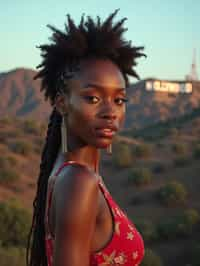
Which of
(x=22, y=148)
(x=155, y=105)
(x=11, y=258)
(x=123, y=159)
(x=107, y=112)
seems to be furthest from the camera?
(x=155, y=105)

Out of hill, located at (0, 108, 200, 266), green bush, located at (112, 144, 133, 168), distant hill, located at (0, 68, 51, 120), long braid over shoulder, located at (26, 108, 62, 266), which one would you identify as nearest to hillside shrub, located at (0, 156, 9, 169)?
hill, located at (0, 108, 200, 266)

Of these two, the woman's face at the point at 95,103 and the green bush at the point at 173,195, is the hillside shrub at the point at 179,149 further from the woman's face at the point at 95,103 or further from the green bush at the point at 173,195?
the woman's face at the point at 95,103

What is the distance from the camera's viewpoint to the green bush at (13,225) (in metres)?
11.3

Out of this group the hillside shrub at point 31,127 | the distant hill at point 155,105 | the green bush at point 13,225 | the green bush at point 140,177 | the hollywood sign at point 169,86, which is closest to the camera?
the green bush at point 13,225

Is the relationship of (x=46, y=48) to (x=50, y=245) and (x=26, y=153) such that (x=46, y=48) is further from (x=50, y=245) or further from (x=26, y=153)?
(x=26, y=153)

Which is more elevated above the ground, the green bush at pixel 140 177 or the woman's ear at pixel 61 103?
the woman's ear at pixel 61 103

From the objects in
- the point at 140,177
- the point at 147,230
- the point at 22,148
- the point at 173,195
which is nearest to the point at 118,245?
the point at 147,230

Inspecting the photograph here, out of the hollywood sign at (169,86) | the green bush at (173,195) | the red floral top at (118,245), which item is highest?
the hollywood sign at (169,86)

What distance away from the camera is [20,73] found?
3703 inches

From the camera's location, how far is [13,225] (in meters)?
11.9

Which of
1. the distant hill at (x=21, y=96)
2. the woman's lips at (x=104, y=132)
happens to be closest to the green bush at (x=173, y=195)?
the woman's lips at (x=104, y=132)

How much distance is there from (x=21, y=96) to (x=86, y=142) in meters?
86.1

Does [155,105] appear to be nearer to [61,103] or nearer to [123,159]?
[123,159]

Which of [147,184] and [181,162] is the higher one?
[181,162]
